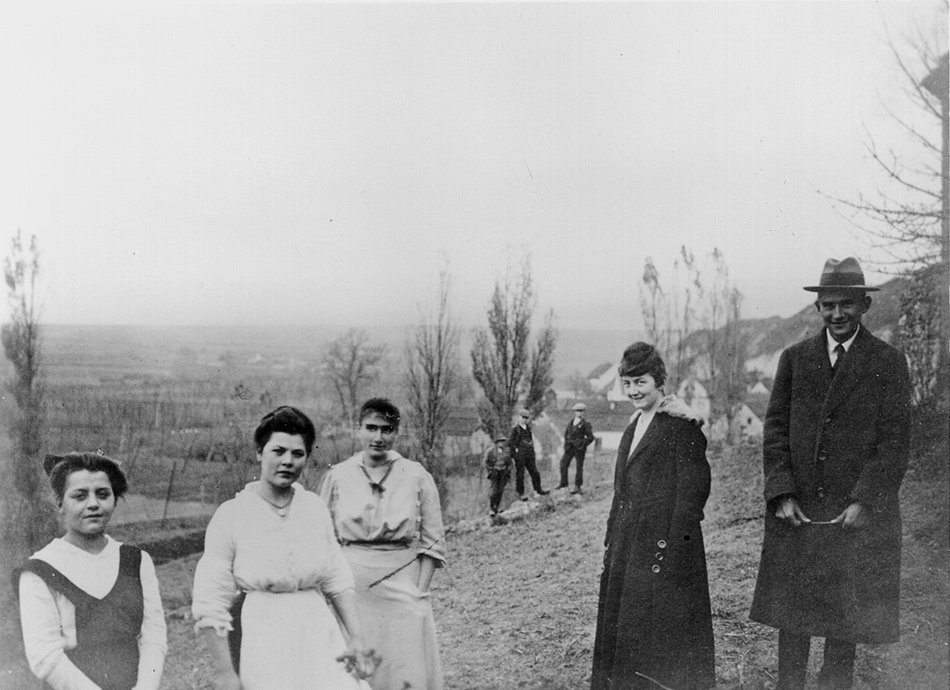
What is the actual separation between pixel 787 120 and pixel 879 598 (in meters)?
2.98

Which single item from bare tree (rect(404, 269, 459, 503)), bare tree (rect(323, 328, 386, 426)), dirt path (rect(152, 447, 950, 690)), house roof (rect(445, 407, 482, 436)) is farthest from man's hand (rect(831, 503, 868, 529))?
house roof (rect(445, 407, 482, 436))

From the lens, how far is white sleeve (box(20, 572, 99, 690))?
258cm

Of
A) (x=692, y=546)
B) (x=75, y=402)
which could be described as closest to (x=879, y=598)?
(x=692, y=546)

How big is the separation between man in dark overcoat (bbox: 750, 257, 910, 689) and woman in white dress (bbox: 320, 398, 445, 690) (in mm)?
1653

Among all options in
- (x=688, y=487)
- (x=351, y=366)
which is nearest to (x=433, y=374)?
(x=351, y=366)

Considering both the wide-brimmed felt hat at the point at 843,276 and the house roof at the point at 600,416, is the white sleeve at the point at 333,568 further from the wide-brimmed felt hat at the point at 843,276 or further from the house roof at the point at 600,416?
the house roof at the point at 600,416

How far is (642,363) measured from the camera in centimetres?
339

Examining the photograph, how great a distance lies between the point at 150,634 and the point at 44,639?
36 centimetres

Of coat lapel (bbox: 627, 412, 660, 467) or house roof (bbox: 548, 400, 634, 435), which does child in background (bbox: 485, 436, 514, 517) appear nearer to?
house roof (bbox: 548, 400, 634, 435)

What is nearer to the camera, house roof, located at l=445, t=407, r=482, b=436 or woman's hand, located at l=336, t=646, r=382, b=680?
woman's hand, located at l=336, t=646, r=382, b=680

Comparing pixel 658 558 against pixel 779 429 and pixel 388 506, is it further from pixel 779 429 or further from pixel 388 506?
pixel 388 506

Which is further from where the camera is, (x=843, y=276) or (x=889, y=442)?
(x=843, y=276)

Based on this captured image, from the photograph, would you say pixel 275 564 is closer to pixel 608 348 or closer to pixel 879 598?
pixel 879 598

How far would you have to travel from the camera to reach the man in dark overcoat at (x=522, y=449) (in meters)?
8.18
